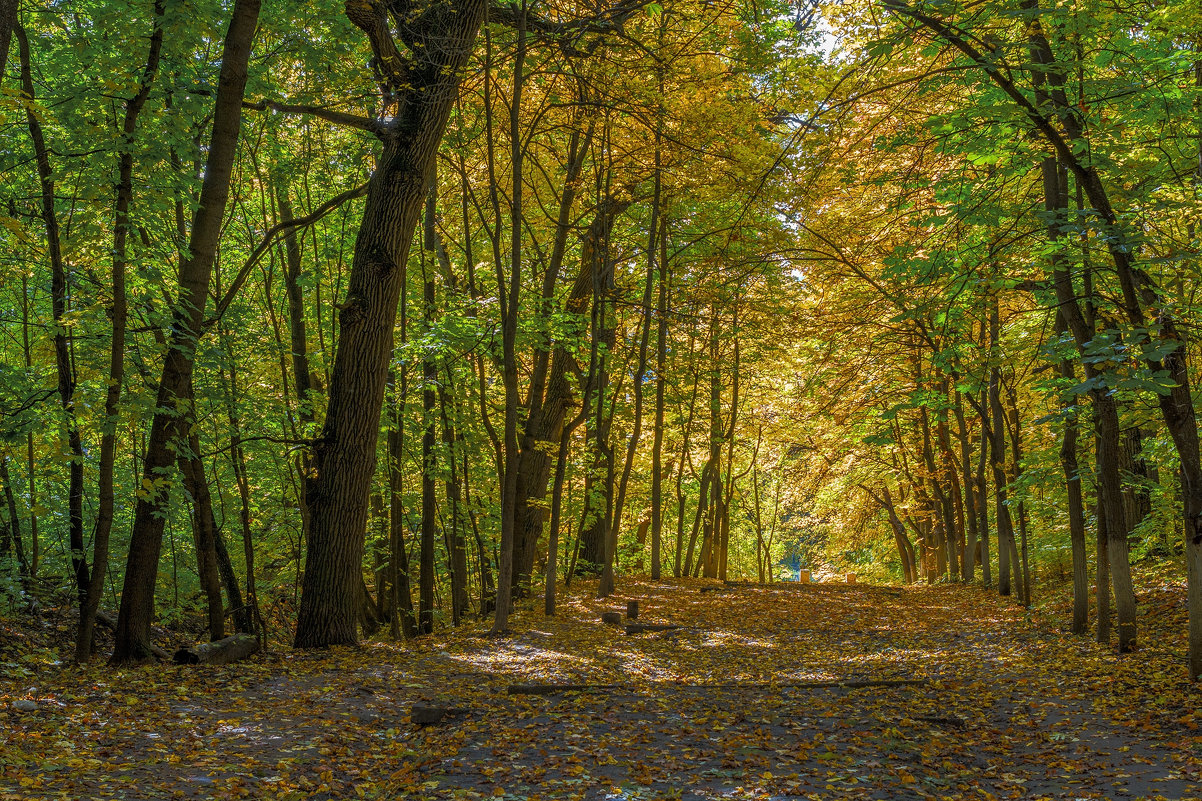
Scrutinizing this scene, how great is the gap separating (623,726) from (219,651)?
4322 mm

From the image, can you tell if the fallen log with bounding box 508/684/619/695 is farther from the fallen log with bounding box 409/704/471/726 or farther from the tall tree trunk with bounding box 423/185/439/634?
the tall tree trunk with bounding box 423/185/439/634

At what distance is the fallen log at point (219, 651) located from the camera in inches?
303

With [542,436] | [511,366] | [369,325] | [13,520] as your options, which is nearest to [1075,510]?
[511,366]

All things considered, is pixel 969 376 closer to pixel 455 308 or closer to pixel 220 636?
pixel 455 308

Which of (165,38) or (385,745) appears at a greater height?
(165,38)

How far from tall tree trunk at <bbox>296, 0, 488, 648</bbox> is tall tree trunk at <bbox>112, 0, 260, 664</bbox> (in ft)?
5.19

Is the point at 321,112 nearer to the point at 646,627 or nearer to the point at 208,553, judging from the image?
the point at 208,553

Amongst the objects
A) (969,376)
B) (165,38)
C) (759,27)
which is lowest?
(969,376)

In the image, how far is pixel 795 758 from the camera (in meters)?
5.73

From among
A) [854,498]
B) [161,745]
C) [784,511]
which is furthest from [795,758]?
[784,511]

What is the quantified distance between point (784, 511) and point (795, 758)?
2592 centimetres

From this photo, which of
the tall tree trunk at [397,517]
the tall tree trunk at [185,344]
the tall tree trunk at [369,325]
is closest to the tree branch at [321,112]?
the tall tree trunk at [369,325]

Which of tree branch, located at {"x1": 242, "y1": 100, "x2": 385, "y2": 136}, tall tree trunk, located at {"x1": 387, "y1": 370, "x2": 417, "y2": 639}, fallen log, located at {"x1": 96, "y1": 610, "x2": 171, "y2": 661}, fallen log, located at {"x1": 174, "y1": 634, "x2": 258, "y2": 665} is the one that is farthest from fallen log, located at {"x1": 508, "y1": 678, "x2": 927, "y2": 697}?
tree branch, located at {"x1": 242, "y1": 100, "x2": 385, "y2": 136}

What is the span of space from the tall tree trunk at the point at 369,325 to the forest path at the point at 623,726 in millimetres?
849
